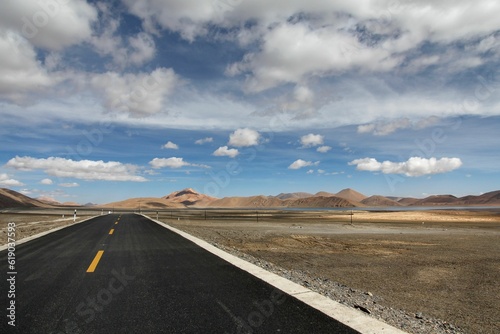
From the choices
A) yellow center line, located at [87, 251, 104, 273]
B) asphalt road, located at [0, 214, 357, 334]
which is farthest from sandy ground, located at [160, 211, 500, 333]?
yellow center line, located at [87, 251, 104, 273]

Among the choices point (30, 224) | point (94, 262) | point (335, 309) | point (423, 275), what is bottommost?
point (423, 275)

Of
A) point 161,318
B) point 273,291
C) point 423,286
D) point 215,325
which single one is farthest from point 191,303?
point 423,286

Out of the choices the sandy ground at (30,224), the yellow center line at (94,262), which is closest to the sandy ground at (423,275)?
the yellow center line at (94,262)

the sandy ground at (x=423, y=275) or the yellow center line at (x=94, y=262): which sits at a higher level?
the yellow center line at (x=94, y=262)

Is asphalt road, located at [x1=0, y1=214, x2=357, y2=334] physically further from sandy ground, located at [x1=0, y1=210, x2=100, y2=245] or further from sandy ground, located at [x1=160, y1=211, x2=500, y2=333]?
sandy ground, located at [x1=0, y1=210, x2=100, y2=245]

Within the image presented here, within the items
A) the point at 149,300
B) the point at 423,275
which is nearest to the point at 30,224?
the point at 149,300

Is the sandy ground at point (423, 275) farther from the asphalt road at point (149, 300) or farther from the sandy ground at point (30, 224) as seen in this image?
the sandy ground at point (30, 224)

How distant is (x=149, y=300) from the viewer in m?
5.25

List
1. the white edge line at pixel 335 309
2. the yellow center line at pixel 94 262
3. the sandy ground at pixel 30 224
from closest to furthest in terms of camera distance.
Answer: the white edge line at pixel 335 309, the yellow center line at pixel 94 262, the sandy ground at pixel 30 224

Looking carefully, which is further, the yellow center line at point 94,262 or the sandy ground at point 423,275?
the yellow center line at point 94,262

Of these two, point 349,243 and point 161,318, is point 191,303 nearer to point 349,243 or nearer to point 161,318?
point 161,318

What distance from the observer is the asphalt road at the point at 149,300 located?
4.17 meters

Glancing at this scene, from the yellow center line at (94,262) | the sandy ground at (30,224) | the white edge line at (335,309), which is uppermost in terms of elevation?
the sandy ground at (30,224)

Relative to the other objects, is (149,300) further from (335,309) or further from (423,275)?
(423,275)
